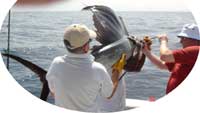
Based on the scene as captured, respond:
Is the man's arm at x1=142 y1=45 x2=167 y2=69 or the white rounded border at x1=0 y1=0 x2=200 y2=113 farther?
the man's arm at x1=142 y1=45 x2=167 y2=69

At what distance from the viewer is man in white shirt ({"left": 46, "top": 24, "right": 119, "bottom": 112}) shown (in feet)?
4.66

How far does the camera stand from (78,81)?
146 centimetres

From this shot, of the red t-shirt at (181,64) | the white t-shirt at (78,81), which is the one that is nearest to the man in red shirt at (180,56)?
the red t-shirt at (181,64)

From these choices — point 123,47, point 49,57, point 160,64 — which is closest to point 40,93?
point 49,57

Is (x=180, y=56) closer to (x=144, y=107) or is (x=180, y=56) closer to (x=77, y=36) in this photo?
(x=144, y=107)

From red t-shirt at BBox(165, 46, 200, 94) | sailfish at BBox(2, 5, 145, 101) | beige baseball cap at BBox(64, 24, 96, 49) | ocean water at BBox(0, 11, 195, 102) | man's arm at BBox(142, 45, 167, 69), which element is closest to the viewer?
beige baseball cap at BBox(64, 24, 96, 49)

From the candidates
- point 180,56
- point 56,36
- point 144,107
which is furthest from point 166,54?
point 56,36

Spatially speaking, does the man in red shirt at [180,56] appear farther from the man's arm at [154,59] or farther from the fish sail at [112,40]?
the fish sail at [112,40]

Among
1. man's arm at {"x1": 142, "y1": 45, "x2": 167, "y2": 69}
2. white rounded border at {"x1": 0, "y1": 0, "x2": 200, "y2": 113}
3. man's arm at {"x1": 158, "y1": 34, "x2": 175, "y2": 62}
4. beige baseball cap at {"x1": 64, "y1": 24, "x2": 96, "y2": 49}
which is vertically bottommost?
white rounded border at {"x1": 0, "y1": 0, "x2": 200, "y2": 113}

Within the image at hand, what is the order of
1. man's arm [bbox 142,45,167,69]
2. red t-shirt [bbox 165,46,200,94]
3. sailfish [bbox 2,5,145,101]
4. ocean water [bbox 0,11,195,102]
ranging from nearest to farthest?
red t-shirt [bbox 165,46,200,94] → man's arm [bbox 142,45,167,69] → sailfish [bbox 2,5,145,101] → ocean water [bbox 0,11,195,102]

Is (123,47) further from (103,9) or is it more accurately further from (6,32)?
(6,32)

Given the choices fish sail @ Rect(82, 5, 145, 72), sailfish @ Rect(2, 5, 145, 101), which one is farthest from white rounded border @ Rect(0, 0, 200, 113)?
fish sail @ Rect(82, 5, 145, 72)

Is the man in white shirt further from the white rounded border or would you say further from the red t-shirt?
the red t-shirt

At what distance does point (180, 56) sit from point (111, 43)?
452mm
